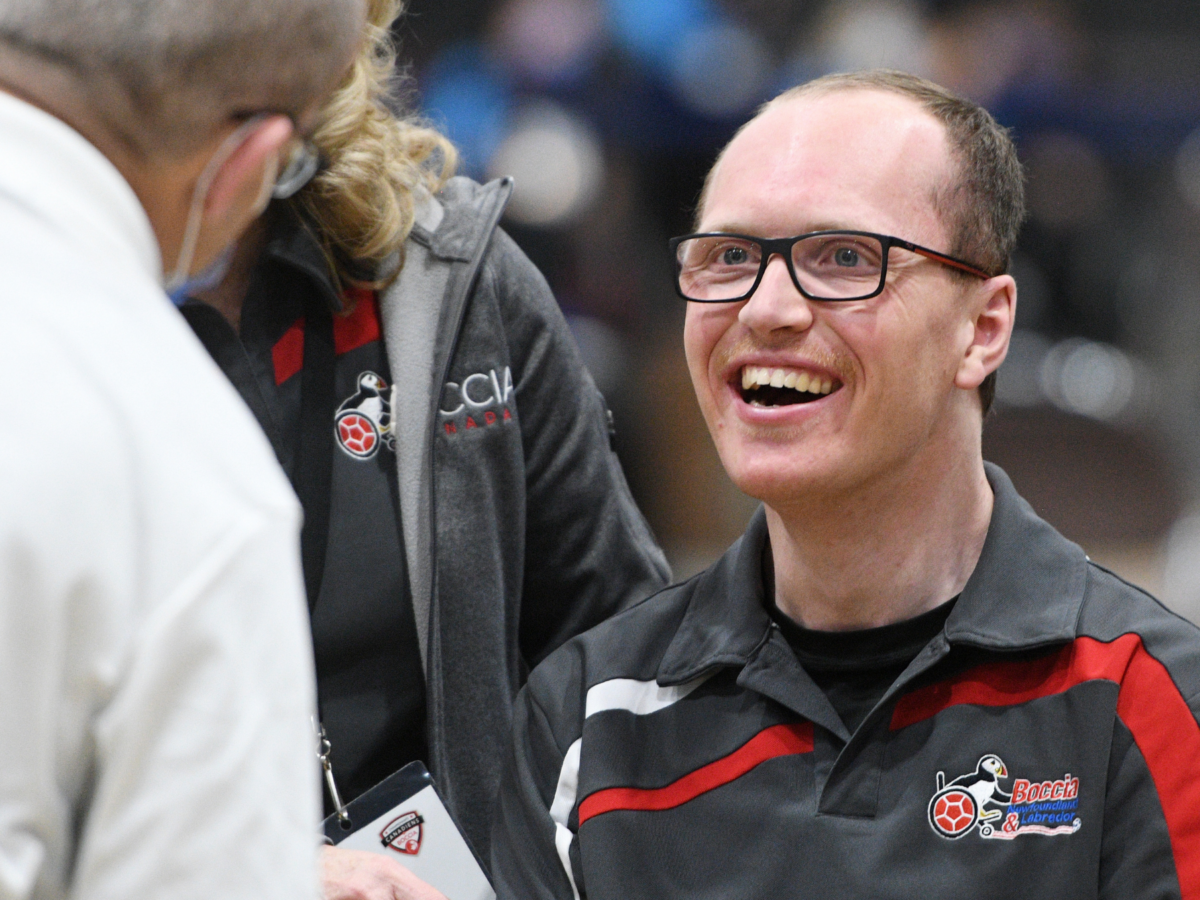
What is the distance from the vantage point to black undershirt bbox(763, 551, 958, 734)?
1.77m

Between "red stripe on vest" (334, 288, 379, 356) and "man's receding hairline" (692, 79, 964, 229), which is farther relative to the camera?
"red stripe on vest" (334, 288, 379, 356)

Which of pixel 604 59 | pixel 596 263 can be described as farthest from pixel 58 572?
pixel 604 59

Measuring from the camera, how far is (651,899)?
172 cm

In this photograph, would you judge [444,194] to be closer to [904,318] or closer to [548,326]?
[548,326]

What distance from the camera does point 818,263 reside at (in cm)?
183

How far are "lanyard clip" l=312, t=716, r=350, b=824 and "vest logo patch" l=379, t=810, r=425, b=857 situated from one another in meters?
0.05

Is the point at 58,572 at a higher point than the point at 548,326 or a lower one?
Answer: higher

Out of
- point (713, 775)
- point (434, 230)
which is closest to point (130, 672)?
point (713, 775)

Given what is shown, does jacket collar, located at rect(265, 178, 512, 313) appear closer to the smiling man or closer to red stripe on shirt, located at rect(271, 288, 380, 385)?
red stripe on shirt, located at rect(271, 288, 380, 385)

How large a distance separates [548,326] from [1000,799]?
89 centimetres

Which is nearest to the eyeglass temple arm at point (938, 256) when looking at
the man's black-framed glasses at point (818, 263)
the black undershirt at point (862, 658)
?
the man's black-framed glasses at point (818, 263)

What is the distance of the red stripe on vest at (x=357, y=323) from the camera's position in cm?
198

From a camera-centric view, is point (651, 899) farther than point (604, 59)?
No

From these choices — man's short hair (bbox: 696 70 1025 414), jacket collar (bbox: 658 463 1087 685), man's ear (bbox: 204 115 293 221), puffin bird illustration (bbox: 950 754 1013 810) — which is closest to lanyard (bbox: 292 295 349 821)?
jacket collar (bbox: 658 463 1087 685)
